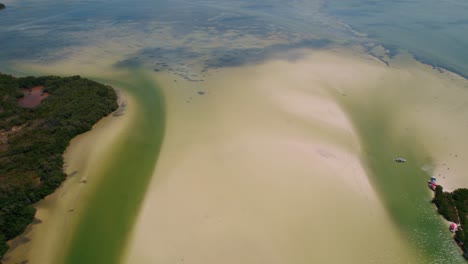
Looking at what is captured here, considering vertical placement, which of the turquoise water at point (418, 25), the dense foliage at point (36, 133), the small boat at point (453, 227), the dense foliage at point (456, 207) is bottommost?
the small boat at point (453, 227)

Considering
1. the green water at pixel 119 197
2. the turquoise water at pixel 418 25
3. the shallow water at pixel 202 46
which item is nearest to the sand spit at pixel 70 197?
the green water at pixel 119 197

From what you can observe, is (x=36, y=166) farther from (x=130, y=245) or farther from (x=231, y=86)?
(x=231, y=86)

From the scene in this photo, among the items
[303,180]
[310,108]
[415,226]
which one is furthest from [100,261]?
[310,108]

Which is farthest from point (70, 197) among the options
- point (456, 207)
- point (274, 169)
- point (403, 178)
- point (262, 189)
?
point (456, 207)

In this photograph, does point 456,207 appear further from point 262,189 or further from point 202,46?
point 202,46

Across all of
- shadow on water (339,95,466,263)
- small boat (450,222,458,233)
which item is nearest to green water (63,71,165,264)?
shadow on water (339,95,466,263)

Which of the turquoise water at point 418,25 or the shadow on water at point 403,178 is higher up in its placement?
the turquoise water at point 418,25

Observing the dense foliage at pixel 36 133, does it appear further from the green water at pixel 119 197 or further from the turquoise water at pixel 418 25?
the turquoise water at pixel 418 25
